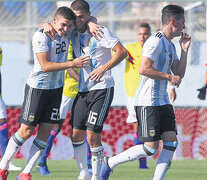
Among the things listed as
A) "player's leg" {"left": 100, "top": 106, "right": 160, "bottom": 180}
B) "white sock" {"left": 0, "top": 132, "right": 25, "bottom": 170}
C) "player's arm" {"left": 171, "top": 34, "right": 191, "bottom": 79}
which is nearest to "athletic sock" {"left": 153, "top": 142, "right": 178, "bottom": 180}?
"player's leg" {"left": 100, "top": 106, "right": 160, "bottom": 180}

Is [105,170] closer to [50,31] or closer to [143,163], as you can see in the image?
[50,31]

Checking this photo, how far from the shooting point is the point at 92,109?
6.75m

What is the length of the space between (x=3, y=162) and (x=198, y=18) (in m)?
6.60

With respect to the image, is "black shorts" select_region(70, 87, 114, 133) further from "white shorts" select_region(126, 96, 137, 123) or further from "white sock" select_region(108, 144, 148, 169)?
"white shorts" select_region(126, 96, 137, 123)

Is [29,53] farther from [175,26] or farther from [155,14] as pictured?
[175,26]

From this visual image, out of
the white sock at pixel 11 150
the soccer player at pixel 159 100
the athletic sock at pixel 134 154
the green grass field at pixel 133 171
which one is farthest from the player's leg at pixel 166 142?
the green grass field at pixel 133 171

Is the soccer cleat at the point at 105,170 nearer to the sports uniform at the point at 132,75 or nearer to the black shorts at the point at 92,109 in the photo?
the black shorts at the point at 92,109

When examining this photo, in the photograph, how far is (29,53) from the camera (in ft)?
47.4

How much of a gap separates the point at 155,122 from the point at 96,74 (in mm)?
841

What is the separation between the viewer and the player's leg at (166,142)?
6.18 m

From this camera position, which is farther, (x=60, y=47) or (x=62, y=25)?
(x=60, y=47)

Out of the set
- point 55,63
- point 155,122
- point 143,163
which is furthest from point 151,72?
point 143,163

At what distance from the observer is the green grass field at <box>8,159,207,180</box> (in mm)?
8039

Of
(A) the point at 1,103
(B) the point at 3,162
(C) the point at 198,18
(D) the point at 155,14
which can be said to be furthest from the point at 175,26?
(D) the point at 155,14
